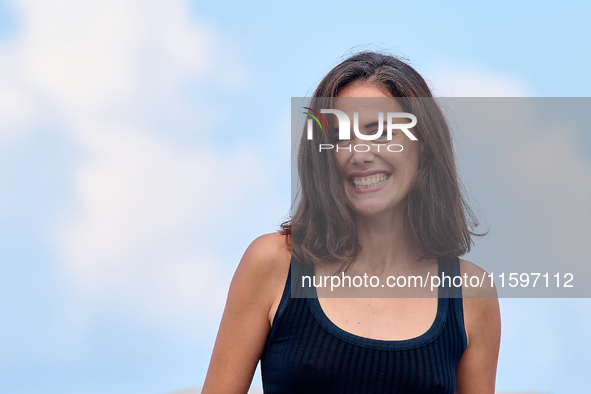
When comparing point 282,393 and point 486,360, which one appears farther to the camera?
point 486,360

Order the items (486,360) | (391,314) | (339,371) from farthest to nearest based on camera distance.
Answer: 1. (486,360)
2. (391,314)
3. (339,371)

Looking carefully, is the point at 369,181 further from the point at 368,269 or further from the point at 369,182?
the point at 368,269

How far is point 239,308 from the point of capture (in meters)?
1.50

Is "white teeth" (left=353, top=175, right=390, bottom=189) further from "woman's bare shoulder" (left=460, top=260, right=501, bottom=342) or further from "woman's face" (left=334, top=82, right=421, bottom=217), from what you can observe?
"woman's bare shoulder" (left=460, top=260, right=501, bottom=342)

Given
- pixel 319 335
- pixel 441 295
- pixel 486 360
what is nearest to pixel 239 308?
pixel 319 335

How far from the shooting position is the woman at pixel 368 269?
4.79 ft

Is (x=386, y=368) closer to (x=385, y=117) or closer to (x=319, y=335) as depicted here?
(x=319, y=335)

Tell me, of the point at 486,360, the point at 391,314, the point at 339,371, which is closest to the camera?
the point at 339,371

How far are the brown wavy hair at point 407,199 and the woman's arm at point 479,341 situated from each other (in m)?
0.14

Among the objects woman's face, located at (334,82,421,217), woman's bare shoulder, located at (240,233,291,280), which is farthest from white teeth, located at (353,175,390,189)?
woman's bare shoulder, located at (240,233,291,280)

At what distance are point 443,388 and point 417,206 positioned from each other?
50cm

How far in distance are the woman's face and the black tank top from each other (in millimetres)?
325

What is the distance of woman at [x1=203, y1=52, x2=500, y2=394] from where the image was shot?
146 cm

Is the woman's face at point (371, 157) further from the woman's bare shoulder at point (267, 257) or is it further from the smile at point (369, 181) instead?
the woman's bare shoulder at point (267, 257)
